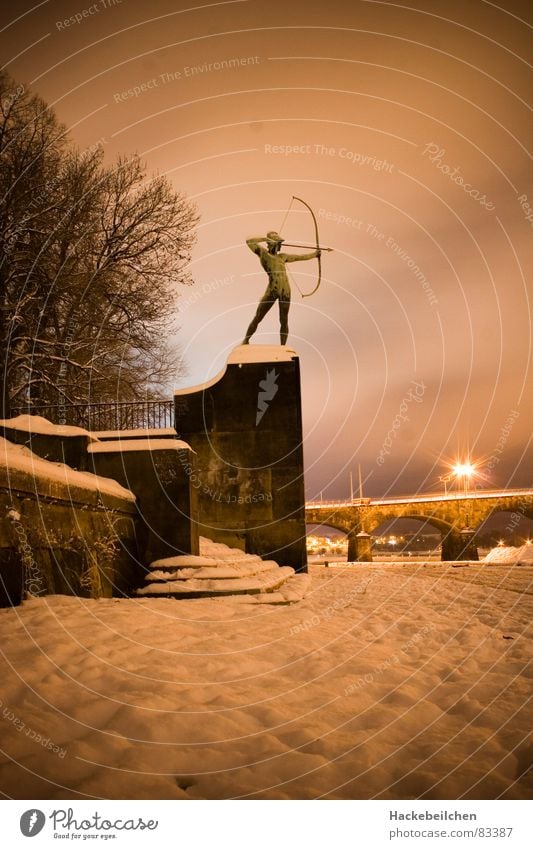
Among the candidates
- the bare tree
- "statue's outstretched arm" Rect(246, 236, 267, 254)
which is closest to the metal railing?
the bare tree

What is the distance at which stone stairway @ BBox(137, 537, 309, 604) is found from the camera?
284 inches

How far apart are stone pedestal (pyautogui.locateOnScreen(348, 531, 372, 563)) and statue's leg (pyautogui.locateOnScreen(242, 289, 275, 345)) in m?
46.4

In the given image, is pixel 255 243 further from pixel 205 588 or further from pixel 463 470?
pixel 463 470

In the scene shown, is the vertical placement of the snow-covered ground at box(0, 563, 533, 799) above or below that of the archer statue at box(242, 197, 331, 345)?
→ below

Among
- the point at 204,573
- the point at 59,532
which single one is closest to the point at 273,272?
the point at 204,573

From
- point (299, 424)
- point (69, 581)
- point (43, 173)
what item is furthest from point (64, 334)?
point (69, 581)

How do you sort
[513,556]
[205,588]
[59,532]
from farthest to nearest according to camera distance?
[513,556], [205,588], [59,532]

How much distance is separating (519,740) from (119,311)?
52.3 ft

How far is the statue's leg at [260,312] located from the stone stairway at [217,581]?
5.96m

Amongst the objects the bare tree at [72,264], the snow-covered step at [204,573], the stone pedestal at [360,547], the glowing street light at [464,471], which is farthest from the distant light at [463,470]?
the snow-covered step at [204,573]

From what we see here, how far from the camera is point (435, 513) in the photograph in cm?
5447

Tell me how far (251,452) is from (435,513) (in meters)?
48.3

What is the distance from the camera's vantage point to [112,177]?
1473 centimetres

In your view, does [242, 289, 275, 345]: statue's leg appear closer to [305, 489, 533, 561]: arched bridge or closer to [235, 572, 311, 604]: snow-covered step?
[235, 572, 311, 604]: snow-covered step
